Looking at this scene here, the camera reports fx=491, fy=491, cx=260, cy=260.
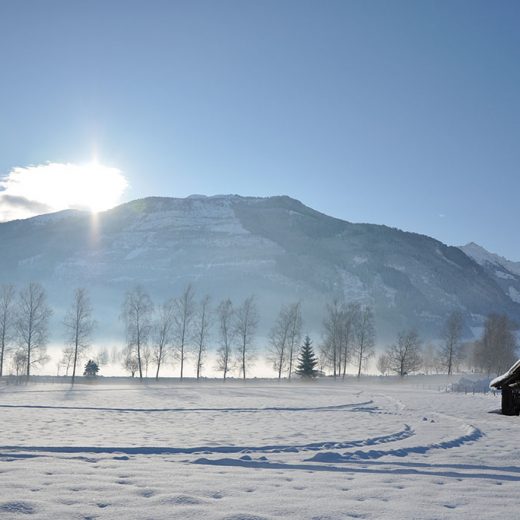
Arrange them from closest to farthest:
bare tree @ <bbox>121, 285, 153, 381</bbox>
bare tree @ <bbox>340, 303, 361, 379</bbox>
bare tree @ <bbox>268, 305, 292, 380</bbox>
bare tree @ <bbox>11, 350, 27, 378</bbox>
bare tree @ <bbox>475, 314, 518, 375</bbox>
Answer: bare tree @ <bbox>11, 350, 27, 378</bbox> < bare tree @ <bbox>121, 285, 153, 381</bbox> < bare tree @ <bbox>268, 305, 292, 380</bbox> < bare tree @ <bbox>340, 303, 361, 379</bbox> < bare tree @ <bbox>475, 314, 518, 375</bbox>

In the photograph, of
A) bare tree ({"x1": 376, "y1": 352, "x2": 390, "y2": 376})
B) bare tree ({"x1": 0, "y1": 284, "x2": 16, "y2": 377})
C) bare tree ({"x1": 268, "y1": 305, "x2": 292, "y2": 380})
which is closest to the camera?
bare tree ({"x1": 0, "y1": 284, "x2": 16, "y2": 377})

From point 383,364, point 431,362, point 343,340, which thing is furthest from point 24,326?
point 431,362

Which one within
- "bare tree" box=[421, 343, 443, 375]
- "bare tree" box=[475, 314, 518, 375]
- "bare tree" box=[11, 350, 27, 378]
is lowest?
"bare tree" box=[421, 343, 443, 375]

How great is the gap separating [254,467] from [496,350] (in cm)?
7466

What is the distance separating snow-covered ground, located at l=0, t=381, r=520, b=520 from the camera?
6.62 metres

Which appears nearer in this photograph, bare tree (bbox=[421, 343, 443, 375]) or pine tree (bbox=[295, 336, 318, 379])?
pine tree (bbox=[295, 336, 318, 379])

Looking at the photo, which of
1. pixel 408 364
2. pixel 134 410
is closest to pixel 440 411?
pixel 134 410

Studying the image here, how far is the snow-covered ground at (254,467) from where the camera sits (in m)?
6.62

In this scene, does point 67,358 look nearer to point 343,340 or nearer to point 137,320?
point 137,320

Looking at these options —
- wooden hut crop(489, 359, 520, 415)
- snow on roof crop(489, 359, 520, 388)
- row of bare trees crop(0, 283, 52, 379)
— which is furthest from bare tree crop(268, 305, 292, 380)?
snow on roof crop(489, 359, 520, 388)

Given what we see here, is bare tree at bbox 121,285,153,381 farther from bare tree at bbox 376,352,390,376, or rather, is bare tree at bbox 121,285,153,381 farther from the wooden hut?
bare tree at bbox 376,352,390,376

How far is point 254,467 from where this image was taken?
32.9 feet

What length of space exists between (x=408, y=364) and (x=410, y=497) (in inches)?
2601

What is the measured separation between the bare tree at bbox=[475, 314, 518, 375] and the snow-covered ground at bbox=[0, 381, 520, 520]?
60876 millimetres
